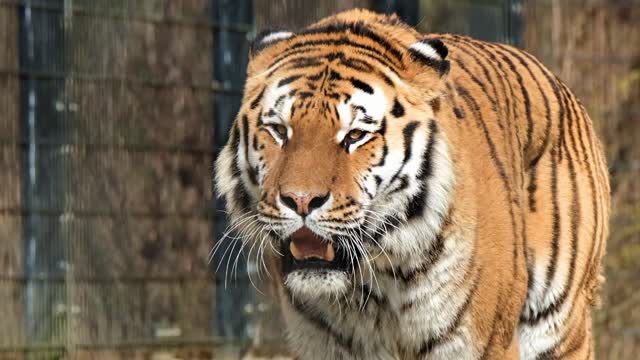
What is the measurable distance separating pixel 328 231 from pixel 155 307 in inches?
101

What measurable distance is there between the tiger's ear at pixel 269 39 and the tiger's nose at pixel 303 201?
57 centimetres

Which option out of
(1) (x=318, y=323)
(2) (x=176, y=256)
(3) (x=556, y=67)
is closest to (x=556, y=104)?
(1) (x=318, y=323)

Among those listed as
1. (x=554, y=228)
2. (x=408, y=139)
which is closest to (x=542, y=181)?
(x=554, y=228)

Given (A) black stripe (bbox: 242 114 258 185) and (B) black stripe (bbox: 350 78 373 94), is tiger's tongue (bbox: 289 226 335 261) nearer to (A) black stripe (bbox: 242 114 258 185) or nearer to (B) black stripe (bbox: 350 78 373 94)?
(A) black stripe (bbox: 242 114 258 185)

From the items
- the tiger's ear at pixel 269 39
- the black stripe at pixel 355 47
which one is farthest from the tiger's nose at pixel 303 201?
the tiger's ear at pixel 269 39

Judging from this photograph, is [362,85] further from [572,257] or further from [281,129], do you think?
[572,257]

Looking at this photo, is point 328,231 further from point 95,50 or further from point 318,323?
point 95,50

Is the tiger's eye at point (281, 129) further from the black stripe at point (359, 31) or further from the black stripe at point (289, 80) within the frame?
the black stripe at point (359, 31)

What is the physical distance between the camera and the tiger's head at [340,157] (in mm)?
2904

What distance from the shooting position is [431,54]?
10.3 feet

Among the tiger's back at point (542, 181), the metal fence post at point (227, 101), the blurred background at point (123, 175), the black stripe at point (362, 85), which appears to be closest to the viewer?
the black stripe at point (362, 85)

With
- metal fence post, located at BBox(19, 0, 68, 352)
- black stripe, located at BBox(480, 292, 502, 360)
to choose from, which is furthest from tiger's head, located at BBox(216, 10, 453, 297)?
metal fence post, located at BBox(19, 0, 68, 352)

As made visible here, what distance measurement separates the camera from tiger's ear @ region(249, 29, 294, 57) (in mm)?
3303

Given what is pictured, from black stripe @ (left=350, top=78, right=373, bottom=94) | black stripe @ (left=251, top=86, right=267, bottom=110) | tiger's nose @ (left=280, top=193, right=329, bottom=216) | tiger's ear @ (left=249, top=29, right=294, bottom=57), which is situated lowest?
tiger's nose @ (left=280, top=193, right=329, bottom=216)
